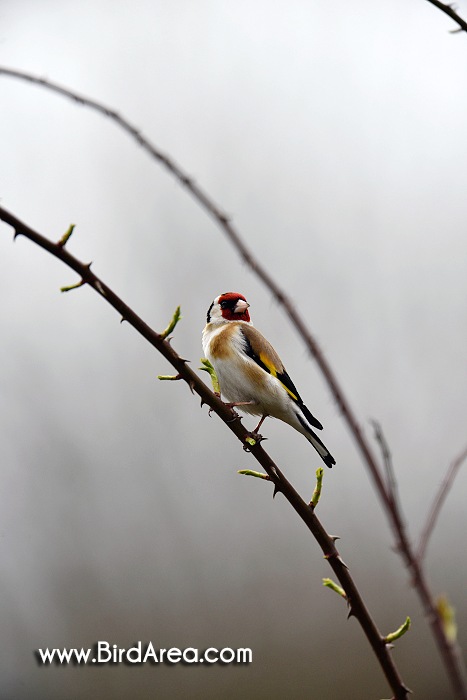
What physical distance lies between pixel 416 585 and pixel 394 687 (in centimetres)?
37

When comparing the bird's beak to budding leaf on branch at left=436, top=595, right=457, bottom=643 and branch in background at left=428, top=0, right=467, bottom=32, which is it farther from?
budding leaf on branch at left=436, top=595, right=457, bottom=643

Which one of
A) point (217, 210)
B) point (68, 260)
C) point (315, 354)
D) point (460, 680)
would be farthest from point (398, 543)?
point (217, 210)

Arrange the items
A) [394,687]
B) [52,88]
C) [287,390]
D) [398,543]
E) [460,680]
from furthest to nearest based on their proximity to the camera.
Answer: [287,390] → [52,88] → [394,687] → [398,543] → [460,680]

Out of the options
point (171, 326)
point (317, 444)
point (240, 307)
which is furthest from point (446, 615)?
point (240, 307)

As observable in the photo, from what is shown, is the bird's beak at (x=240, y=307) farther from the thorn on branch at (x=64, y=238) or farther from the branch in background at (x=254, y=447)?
the thorn on branch at (x=64, y=238)

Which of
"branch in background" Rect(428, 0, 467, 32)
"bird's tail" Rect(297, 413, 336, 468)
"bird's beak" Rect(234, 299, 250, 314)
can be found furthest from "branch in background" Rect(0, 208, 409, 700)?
"bird's beak" Rect(234, 299, 250, 314)

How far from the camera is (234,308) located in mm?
3857

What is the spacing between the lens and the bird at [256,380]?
11.1 ft

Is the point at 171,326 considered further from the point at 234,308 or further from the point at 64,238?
the point at 234,308

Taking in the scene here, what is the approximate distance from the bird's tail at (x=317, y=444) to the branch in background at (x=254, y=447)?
163 centimetres

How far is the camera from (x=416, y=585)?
84cm

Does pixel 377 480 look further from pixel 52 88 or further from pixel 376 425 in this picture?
pixel 52 88

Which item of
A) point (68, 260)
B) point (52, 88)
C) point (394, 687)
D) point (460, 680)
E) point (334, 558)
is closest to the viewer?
point (460, 680)

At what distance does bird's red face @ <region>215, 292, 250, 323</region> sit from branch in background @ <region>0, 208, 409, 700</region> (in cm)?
217
